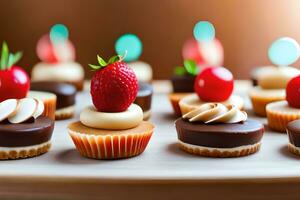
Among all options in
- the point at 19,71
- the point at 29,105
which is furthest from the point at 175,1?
the point at 29,105

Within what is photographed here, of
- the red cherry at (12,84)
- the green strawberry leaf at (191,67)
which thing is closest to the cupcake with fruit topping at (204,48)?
the green strawberry leaf at (191,67)

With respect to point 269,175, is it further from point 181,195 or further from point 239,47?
point 239,47

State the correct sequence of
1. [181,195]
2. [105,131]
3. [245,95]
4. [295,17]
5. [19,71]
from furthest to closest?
1. [295,17]
2. [245,95]
3. [19,71]
4. [105,131]
5. [181,195]

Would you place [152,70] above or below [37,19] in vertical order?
below

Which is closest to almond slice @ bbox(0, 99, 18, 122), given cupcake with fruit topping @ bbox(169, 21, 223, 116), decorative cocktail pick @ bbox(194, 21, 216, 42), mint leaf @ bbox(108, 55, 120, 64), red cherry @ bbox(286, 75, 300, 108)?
mint leaf @ bbox(108, 55, 120, 64)

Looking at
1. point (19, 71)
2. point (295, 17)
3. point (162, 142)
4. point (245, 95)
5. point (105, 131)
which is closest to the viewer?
point (105, 131)

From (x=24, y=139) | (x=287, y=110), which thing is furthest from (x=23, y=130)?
(x=287, y=110)
